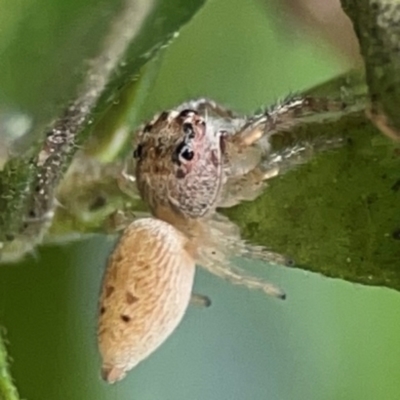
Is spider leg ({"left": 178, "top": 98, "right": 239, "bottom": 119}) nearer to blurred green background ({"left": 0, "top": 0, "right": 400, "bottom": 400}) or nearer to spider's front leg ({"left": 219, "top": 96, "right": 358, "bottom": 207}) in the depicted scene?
spider's front leg ({"left": 219, "top": 96, "right": 358, "bottom": 207})

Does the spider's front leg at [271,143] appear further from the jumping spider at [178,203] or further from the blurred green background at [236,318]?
the blurred green background at [236,318]

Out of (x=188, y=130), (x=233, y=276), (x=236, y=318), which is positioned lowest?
(x=236, y=318)

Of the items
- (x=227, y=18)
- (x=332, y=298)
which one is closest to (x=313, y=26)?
(x=227, y=18)

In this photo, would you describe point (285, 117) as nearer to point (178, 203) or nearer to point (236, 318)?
point (178, 203)

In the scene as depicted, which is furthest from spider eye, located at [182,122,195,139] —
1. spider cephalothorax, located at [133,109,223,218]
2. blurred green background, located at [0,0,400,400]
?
blurred green background, located at [0,0,400,400]

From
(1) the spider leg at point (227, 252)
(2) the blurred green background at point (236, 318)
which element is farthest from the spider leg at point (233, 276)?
(2) the blurred green background at point (236, 318)

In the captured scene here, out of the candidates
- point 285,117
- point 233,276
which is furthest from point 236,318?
point 285,117
